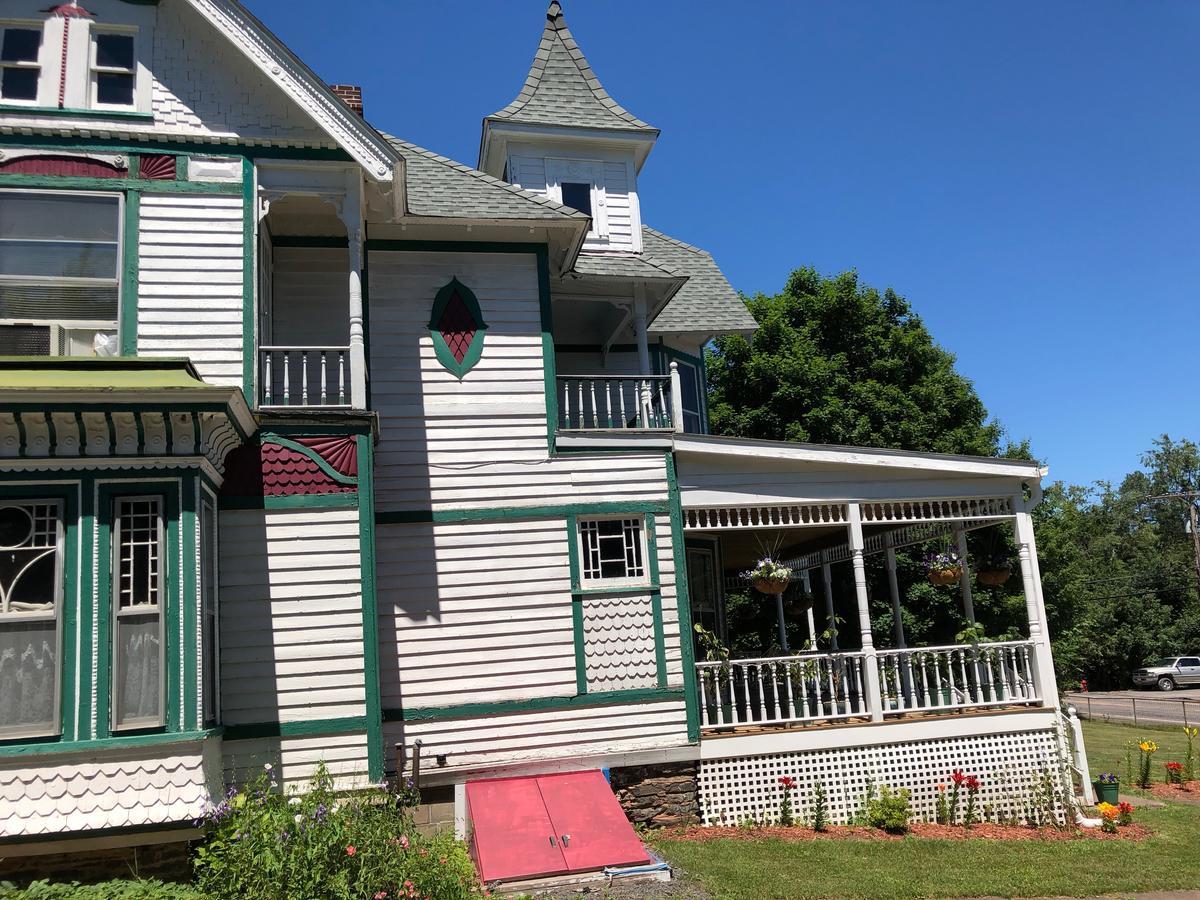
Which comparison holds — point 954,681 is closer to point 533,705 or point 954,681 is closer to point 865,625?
point 865,625

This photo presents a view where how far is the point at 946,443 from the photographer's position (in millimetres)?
29516

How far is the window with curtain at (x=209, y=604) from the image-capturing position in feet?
29.0

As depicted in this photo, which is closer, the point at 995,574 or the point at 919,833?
the point at 919,833

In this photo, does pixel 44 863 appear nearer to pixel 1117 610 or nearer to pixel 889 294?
pixel 889 294

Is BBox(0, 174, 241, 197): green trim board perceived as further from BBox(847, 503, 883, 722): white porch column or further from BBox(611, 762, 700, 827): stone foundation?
BBox(847, 503, 883, 722): white porch column

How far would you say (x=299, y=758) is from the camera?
31.6 ft

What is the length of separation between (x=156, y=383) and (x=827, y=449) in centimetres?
870

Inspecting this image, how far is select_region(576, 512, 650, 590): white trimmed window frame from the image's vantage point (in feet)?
40.1

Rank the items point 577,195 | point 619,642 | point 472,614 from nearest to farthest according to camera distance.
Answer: point 472,614
point 619,642
point 577,195

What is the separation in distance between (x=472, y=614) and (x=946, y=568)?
7.57 meters

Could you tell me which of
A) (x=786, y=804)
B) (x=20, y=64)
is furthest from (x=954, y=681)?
(x=20, y=64)

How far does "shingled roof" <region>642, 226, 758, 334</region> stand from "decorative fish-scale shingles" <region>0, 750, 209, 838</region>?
11.3 meters

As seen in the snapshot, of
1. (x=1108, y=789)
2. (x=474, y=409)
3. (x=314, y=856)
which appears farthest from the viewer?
(x=1108, y=789)

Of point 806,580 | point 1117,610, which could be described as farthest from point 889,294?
point 1117,610
